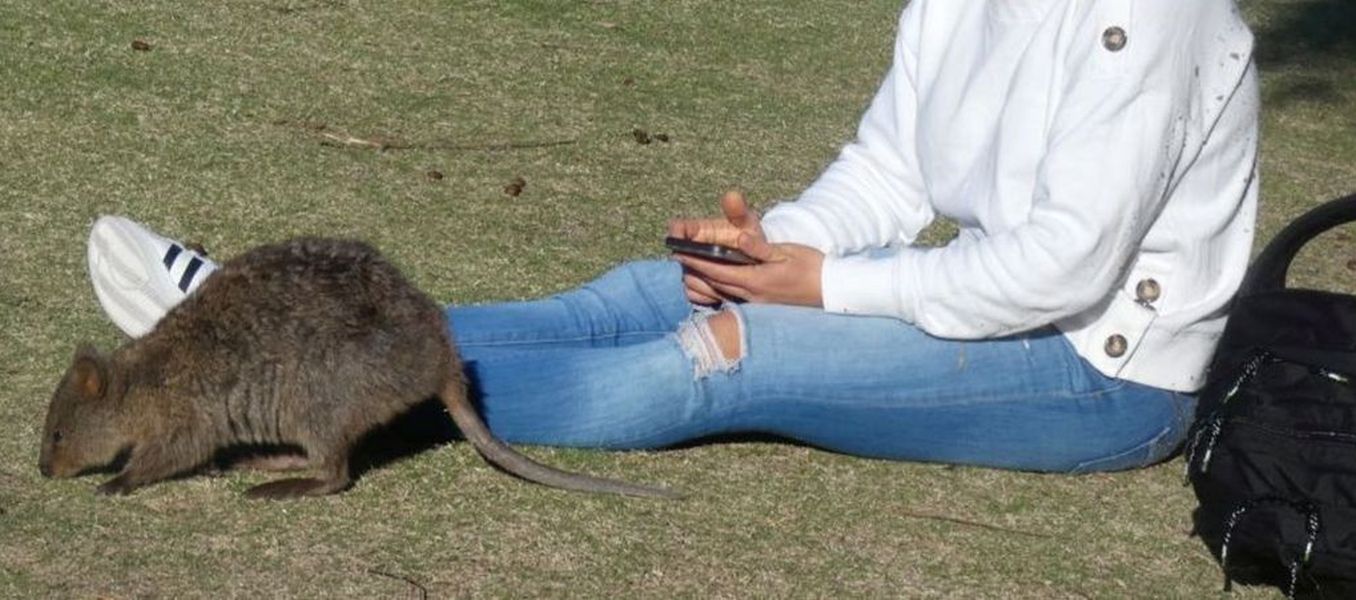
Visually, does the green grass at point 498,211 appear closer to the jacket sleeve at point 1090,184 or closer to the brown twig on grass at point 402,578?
the brown twig on grass at point 402,578

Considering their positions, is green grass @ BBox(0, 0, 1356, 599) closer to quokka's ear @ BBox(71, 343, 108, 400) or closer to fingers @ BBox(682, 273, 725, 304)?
quokka's ear @ BBox(71, 343, 108, 400)

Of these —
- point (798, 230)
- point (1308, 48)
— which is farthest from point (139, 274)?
point (1308, 48)

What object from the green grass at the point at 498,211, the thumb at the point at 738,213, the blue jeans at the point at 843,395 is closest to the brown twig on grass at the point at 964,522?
the green grass at the point at 498,211

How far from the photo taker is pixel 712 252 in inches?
188

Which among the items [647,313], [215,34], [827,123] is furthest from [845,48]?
[647,313]

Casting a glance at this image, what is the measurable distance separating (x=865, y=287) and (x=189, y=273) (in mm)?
1584

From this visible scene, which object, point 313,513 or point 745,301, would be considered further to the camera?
point 745,301

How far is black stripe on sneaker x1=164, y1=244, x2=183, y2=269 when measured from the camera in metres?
5.12

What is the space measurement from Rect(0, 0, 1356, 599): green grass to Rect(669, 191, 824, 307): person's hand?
0.41 meters

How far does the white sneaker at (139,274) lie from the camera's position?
5082 millimetres

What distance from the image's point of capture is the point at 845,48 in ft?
29.5

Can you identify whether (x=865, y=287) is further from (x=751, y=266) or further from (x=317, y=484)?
(x=317, y=484)

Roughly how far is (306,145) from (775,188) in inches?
59.6

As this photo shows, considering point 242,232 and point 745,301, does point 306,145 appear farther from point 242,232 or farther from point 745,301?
point 745,301
